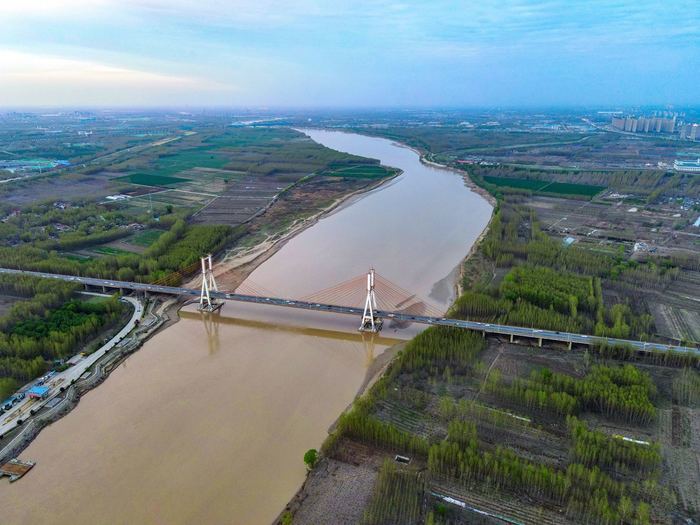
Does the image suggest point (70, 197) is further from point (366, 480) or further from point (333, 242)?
point (366, 480)

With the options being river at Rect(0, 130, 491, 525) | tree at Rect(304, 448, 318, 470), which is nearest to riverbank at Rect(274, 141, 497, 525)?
tree at Rect(304, 448, 318, 470)

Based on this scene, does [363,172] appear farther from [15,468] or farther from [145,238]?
[15,468]

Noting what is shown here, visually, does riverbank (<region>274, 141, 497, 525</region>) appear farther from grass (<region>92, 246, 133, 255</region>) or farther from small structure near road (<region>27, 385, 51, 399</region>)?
grass (<region>92, 246, 133, 255</region>)

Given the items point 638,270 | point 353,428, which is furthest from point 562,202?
point 353,428

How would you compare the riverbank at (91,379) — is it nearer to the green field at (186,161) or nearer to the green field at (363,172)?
the green field at (363,172)

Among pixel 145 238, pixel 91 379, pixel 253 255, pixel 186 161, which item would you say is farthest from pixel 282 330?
pixel 186 161

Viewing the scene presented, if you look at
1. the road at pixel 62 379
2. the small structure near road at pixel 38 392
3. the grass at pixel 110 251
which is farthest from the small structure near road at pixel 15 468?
the grass at pixel 110 251

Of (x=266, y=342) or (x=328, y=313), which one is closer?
(x=266, y=342)
